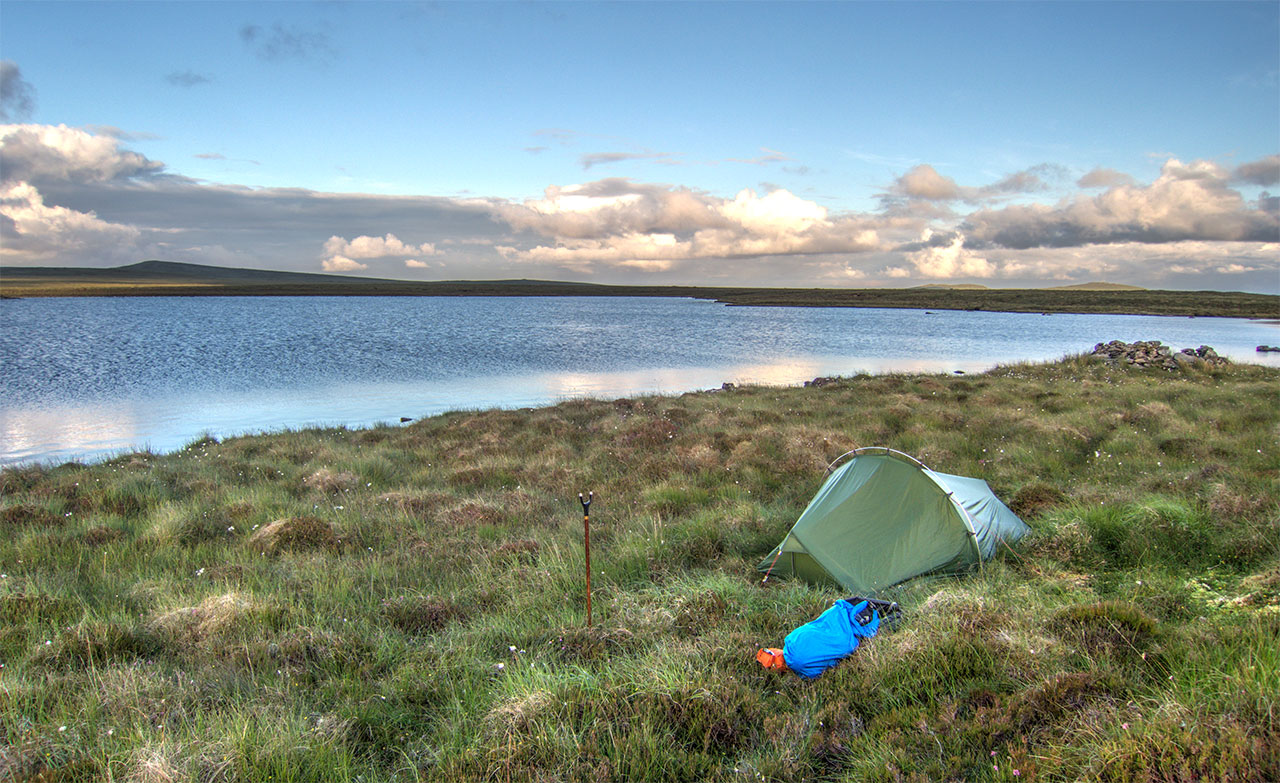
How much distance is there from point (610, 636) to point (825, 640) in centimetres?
173

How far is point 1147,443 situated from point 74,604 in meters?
16.4

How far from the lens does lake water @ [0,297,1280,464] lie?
22.3 meters

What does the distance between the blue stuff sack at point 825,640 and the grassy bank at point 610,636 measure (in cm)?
17

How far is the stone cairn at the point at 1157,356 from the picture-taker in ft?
84.8

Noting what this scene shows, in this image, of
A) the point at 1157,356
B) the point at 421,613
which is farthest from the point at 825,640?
the point at 1157,356

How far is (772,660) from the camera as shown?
5.21m

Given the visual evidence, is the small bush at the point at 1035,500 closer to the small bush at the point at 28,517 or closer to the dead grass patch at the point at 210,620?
the dead grass patch at the point at 210,620

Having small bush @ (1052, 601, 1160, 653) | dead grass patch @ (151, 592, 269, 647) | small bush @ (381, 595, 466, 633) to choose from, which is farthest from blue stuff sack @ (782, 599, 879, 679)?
dead grass patch @ (151, 592, 269, 647)

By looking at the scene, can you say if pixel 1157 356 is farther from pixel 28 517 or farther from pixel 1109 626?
pixel 28 517

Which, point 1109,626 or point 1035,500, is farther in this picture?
point 1035,500

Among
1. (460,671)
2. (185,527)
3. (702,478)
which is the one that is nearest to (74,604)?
(185,527)

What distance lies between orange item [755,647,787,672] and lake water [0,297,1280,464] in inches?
723

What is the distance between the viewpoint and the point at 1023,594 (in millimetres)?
6000

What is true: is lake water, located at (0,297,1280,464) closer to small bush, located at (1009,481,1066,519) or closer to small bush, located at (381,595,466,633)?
small bush, located at (381,595,466,633)
